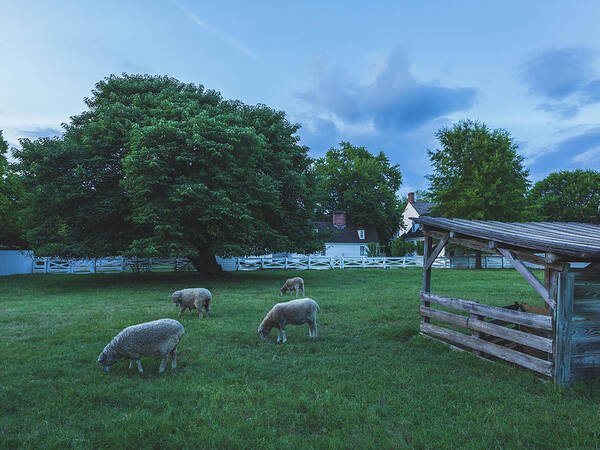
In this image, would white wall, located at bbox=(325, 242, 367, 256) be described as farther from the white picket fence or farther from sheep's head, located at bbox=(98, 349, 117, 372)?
sheep's head, located at bbox=(98, 349, 117, 372)

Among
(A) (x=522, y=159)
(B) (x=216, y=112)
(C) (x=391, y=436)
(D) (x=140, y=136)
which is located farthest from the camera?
(A) (x=522, y=159)

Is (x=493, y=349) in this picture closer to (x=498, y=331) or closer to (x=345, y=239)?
(x=498, y=331)

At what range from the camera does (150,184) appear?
17.4 m

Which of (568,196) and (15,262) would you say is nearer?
(15,262)

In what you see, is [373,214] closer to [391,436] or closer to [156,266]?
[156,266]

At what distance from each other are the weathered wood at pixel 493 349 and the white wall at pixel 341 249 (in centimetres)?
4042

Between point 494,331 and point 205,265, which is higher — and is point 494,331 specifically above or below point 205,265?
above

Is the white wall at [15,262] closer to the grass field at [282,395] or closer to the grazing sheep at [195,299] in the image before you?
the grazing sheep at [195,299]

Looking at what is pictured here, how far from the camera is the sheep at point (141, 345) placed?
21.3 feet

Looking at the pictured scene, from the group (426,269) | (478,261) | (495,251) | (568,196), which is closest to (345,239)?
(478,261)

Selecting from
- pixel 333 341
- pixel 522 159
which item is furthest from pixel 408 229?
pixel 333 341

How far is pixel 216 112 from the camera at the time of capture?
2202 centimetres

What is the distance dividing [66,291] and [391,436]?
745 inches

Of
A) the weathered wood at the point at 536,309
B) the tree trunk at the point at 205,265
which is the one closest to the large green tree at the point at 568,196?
the tree trunk at the point at 205,265
